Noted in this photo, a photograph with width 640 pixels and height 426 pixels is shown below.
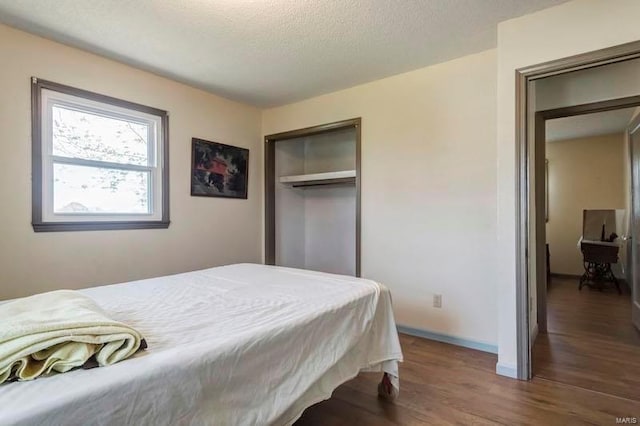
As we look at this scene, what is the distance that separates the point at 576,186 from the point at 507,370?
17.6ft

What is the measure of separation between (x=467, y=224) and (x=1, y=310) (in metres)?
2.93

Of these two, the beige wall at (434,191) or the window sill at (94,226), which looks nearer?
the window sill at (94,226)

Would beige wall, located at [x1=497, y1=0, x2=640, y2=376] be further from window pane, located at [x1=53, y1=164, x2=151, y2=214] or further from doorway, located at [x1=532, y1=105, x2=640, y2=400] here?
window pane, located at [x1=53, y1=164, x2=151, y2=214]

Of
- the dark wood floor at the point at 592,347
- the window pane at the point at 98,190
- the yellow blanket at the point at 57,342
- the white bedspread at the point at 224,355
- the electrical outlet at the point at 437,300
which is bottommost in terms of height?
the dark wood floor at the point at 592,347

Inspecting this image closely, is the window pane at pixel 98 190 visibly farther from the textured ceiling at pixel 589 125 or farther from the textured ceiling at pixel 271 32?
the textured ceiling at pixel 589 125

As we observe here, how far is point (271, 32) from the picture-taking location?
2.41 m

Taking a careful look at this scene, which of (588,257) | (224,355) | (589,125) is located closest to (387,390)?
(224,355)

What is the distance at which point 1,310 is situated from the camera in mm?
1167

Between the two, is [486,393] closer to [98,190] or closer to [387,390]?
[387,390]

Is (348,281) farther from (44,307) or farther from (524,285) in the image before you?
(44,307)

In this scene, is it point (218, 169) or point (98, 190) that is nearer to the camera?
Result: point (98, 190)

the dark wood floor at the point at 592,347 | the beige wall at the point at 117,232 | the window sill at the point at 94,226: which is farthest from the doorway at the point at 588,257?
the window sill at the point at 94,226

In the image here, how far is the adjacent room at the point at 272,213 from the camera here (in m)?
1.14

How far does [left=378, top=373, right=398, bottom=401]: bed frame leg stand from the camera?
2.01 meters
